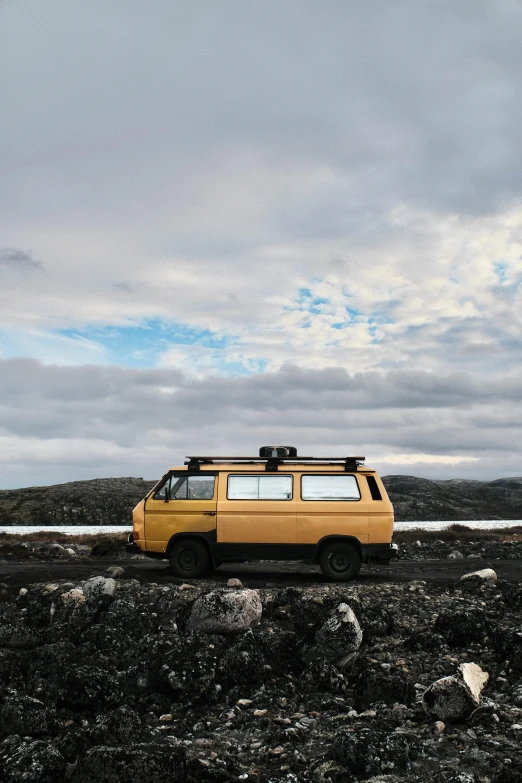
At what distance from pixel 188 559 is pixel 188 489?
5.89 ft

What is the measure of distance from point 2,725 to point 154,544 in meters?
8.99

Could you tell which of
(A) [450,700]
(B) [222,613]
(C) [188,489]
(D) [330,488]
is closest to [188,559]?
(C) [188,489]

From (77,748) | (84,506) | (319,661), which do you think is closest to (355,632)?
(319,661)

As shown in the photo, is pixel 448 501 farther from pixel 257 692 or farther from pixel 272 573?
pixel 257 692

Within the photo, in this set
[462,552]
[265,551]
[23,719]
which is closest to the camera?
[23,719]

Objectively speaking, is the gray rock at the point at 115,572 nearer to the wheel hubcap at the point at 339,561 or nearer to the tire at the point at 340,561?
the tire at the point at 340,561

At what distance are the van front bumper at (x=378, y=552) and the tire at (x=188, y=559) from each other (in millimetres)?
3936

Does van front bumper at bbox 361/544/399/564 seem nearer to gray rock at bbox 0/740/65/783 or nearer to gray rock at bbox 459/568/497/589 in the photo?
gray rock at bbox 459/568/497/589

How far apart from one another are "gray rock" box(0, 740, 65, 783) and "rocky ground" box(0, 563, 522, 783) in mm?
11

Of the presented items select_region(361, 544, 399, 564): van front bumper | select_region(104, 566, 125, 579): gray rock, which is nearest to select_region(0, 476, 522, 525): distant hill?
select_region(104, 566, 125, 579): gray rock

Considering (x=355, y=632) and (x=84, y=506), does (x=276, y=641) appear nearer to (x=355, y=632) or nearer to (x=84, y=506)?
(x=355, y=632)

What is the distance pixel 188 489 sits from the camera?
16062 mm

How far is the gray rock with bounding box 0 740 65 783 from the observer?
18.8 feet

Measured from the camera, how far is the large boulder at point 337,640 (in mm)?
8883
